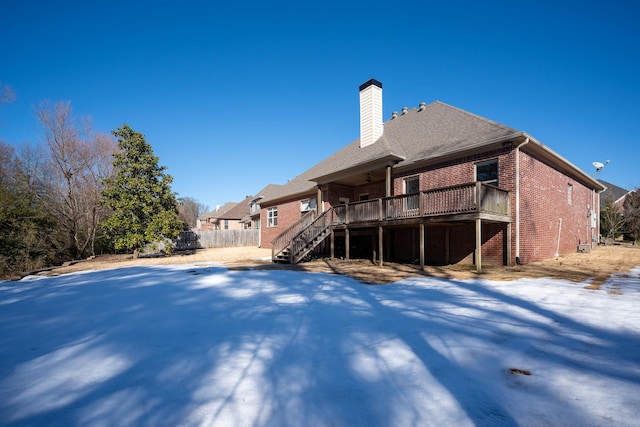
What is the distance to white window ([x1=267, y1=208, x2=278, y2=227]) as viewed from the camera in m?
23.6

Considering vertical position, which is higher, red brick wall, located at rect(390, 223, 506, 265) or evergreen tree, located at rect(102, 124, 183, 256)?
evergreen tree, located at rect(102, 124, 183, 256)

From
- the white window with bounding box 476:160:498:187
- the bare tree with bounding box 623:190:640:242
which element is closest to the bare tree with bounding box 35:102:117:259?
the white window with bounding box 476:160:498:187

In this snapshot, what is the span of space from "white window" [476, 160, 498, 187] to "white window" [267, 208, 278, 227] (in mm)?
15292

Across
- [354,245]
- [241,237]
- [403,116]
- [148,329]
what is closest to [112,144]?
[241,237]

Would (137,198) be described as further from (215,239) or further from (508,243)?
(508,243)

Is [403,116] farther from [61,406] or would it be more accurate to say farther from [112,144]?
[112,144]

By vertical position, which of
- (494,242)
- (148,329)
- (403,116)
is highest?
(403,116)

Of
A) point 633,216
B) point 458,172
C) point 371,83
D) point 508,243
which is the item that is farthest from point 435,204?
point 633,216

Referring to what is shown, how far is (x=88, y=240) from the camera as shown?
715 inches

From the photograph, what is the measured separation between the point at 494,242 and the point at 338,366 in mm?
10111

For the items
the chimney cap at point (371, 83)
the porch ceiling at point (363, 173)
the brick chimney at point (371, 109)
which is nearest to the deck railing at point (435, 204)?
the porch ceiling at point (363, 173)

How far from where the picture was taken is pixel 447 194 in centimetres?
1084

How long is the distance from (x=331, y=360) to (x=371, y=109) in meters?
15.1

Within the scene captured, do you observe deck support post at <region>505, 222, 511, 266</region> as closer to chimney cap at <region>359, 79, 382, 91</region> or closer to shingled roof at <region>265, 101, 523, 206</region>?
shingled roof at <region>265, 101, 523, 206</region>
